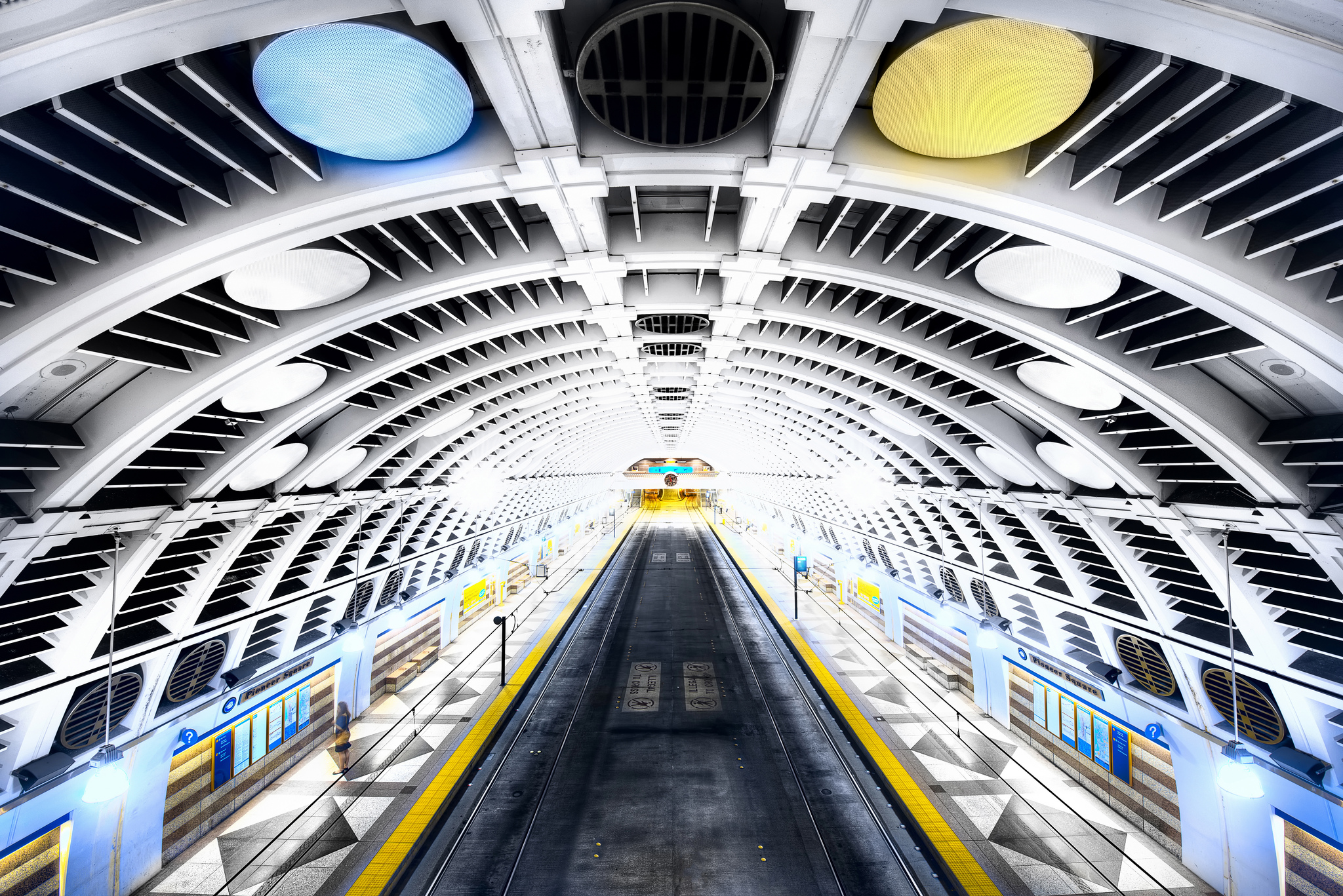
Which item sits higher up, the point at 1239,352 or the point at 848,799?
the point at 1239,352

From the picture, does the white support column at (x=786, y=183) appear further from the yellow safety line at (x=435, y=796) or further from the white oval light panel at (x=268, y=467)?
the yellow safety line at (x=435, y=796)

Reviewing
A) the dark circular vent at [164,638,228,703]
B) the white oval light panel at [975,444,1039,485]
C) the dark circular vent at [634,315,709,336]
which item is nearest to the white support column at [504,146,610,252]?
the dark circular vent at [634,315,709,336]

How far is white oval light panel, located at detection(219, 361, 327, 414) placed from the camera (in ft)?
31.6

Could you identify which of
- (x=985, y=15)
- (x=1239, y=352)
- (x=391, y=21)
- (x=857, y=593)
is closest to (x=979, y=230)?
(x=1239, y=352)

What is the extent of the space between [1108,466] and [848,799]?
1140cm

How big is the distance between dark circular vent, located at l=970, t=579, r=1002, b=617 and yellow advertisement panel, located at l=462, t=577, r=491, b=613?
26.7 m

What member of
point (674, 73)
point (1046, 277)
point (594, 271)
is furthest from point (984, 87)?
point (594, 271)

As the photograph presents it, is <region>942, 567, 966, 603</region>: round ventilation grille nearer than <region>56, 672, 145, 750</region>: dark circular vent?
No

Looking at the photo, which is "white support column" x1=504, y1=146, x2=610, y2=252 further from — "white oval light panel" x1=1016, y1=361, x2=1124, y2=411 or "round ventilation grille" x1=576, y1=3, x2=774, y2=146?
"white oval light panel" x1=1016, y1=361, x2=1124, y2=411

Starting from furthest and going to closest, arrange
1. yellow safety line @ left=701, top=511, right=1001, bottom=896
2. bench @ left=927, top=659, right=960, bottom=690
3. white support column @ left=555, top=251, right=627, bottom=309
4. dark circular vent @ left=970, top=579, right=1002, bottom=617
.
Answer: bench @ left=927, top=659, right=960, bottom=690 → dark circular vent @ left=970, top=579, right=1002, bottom=617 → yellow safety line @ left=701, top=511, right=1001, bottom=896 → white support column @ left=555, top=251, right=627, bottom=309

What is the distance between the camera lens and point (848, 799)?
15.3m

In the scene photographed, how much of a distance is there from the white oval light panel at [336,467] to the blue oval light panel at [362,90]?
33.5ft

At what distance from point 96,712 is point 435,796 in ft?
26.1

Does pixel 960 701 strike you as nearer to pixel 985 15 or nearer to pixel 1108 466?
pixel 1108 466
